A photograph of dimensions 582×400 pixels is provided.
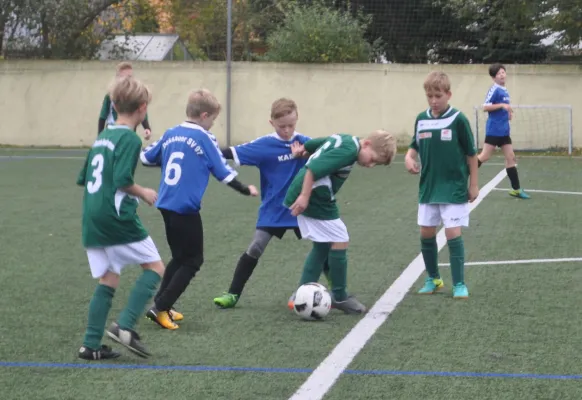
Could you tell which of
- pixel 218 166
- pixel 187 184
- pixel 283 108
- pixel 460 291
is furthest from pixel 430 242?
pixel 187 184

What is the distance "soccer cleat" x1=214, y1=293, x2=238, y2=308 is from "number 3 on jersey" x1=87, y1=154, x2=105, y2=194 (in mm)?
1660

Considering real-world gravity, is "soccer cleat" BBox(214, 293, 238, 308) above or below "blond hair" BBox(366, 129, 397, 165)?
below

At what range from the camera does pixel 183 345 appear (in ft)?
18.4

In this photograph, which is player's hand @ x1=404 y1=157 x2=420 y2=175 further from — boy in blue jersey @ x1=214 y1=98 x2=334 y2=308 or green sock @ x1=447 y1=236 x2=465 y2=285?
boy in blue jersey @ x1=214 y1=98 x2=334 y2=308

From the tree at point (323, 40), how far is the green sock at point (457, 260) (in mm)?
16991

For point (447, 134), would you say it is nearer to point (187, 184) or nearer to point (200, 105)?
point (200, 105)

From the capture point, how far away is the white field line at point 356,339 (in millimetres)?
4734

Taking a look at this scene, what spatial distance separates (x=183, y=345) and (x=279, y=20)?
25448 millimetres

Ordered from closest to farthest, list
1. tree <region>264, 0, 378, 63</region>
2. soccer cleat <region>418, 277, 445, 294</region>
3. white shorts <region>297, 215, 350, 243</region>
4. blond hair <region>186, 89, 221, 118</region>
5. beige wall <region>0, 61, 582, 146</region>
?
1. blond hair <region>186, 89, 221, 118</region>
2. white shorts <region>297, 215, 350, 243</region>
3. soccer cleat <region>418, 277, 445, 294</region>
4. beige wall <region>0, 61, 582, 146</region>
5. tree <region>264, 0, 378, 63</region>

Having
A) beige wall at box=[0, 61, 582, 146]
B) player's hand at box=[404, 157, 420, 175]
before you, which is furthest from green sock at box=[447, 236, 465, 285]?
beige wall at box=[0, 61, 582, 146]

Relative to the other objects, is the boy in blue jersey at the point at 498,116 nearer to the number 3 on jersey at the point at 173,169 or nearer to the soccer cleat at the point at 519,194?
the soccer cleat at the point at 519,194

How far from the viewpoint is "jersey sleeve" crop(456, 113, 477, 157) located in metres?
7.02

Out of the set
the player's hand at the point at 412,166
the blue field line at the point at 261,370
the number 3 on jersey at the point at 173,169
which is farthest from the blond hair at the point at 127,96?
the player's hand at the point at 412,166

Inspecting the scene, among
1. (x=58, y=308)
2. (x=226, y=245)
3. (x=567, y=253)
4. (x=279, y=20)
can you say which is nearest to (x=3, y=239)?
(x=226, y=245)
